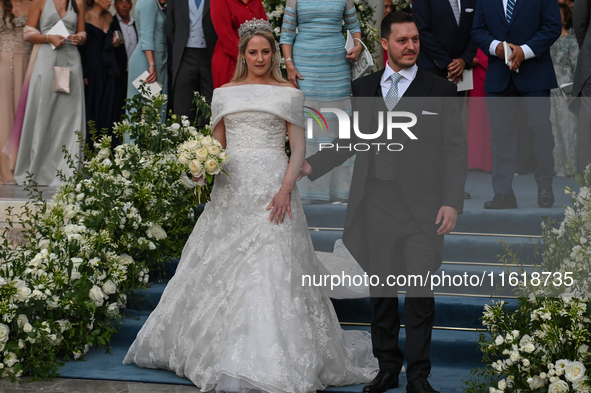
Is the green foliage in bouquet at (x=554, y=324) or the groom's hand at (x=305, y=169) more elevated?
the groom's hand at (x=305, y=169)

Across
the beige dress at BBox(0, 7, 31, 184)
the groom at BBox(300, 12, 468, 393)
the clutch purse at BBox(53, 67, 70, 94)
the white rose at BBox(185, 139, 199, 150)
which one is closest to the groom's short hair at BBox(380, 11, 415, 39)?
the groom at BBox(300, 12, 468, 393)

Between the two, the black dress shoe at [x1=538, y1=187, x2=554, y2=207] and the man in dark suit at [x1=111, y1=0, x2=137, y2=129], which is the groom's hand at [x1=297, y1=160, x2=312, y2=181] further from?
the man in dark suit at [x1=111, y1=0, x2=137, y2=129]

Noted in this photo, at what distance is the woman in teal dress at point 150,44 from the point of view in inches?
312

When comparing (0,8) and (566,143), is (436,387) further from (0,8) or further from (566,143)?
(0,8)

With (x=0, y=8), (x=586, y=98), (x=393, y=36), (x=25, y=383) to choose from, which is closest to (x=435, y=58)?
(x=586, y=98)

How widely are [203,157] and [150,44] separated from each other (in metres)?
4.11

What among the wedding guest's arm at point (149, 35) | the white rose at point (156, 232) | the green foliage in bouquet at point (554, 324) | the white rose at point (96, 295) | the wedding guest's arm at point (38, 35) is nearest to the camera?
the green foliage in bouquet at point (554, 324)

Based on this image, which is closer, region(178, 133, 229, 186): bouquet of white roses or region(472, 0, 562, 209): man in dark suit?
region(178, 133, 229, 186): bouquet of white roses

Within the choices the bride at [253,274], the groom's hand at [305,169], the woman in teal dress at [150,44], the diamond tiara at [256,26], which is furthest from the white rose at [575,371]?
the woman in teal dress at [150,44]

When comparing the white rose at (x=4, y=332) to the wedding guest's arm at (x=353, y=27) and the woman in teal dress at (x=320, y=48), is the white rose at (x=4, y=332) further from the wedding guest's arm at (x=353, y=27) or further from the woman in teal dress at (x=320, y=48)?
the wedding guest's arm at (x=353, y=27)

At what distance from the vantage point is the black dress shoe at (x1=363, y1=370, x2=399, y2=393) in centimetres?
412

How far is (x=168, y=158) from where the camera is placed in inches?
238

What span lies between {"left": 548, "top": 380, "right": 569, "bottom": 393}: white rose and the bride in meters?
1.25

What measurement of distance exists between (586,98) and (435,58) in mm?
1289
